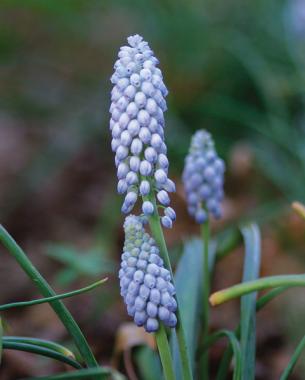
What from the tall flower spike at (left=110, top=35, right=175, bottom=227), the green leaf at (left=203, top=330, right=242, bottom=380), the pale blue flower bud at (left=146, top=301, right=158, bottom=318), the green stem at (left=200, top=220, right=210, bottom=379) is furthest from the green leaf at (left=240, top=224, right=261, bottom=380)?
the tall flower spike at (left=110, top=35, right=175, bottom=227)

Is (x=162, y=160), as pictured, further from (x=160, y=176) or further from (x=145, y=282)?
(x=145, y=282)

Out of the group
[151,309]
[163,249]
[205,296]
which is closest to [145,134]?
[163,249]

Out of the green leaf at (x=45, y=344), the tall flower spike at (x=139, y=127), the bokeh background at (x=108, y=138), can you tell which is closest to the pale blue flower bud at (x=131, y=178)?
the tall flower spike at (x=139, y=127)

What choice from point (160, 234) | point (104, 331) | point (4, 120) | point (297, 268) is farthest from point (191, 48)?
point (160, 234)

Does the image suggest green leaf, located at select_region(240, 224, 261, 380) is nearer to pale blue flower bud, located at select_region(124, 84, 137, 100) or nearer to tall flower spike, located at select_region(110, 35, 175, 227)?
tall flower spike, located at select_region(110, 35, 175, 227)

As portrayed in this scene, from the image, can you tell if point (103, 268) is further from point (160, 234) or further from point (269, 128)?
point (269, 128)

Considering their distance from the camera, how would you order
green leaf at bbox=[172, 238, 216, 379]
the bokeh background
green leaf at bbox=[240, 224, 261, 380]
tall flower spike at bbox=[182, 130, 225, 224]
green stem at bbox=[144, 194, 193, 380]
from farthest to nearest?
the bokeh background → tall flower spike at bbox=[182, 130, 225, 224] → green leaf at bbox=[172, 238, 216, 379] → green leaf at bbox=[240, 224, 261, 380] → green stem at bbox=[144, 194, 193, 380]

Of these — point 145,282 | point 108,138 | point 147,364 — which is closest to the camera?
point 145,282
